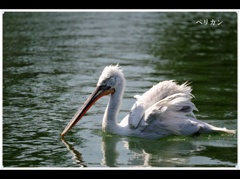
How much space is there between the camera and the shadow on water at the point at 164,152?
7359 mm

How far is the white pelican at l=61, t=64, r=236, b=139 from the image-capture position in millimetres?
8078

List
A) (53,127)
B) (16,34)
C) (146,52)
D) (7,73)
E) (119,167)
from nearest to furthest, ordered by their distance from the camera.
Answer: (119,167)
(53,127)
(7,73)
(146,52)
(16,34)

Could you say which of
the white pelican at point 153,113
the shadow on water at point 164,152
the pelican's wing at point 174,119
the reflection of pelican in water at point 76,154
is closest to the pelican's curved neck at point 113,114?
the white pelican at point 153,113

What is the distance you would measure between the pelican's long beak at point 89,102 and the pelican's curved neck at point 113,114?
87mm

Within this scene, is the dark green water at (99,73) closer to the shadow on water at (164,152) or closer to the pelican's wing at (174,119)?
the shadow on water at (164,152)

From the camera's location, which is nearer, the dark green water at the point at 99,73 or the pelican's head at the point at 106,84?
the dark green water at the point at 99,73

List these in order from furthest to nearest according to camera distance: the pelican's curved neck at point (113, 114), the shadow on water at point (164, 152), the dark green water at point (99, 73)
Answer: the pelican's curved neck at point (113, 114) → the dark green water at point (99, 73) → the shadow on water at point (164, 152)

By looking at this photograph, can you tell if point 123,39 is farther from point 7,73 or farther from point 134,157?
point 134,157

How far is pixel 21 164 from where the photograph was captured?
7.23 metres

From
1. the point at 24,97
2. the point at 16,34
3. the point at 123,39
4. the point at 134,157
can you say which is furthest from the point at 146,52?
the point at 134,157

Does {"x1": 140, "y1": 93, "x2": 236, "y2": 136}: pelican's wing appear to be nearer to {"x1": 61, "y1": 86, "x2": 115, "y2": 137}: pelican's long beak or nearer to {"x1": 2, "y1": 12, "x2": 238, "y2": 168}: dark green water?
{"x1": 2, "y1": 12, "x2": 238, "y2": 168}: dark green water

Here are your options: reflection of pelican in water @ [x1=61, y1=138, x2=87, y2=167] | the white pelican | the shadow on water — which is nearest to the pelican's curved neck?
the white pelican

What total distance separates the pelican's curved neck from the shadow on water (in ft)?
0.43

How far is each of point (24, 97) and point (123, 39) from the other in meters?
5.93
